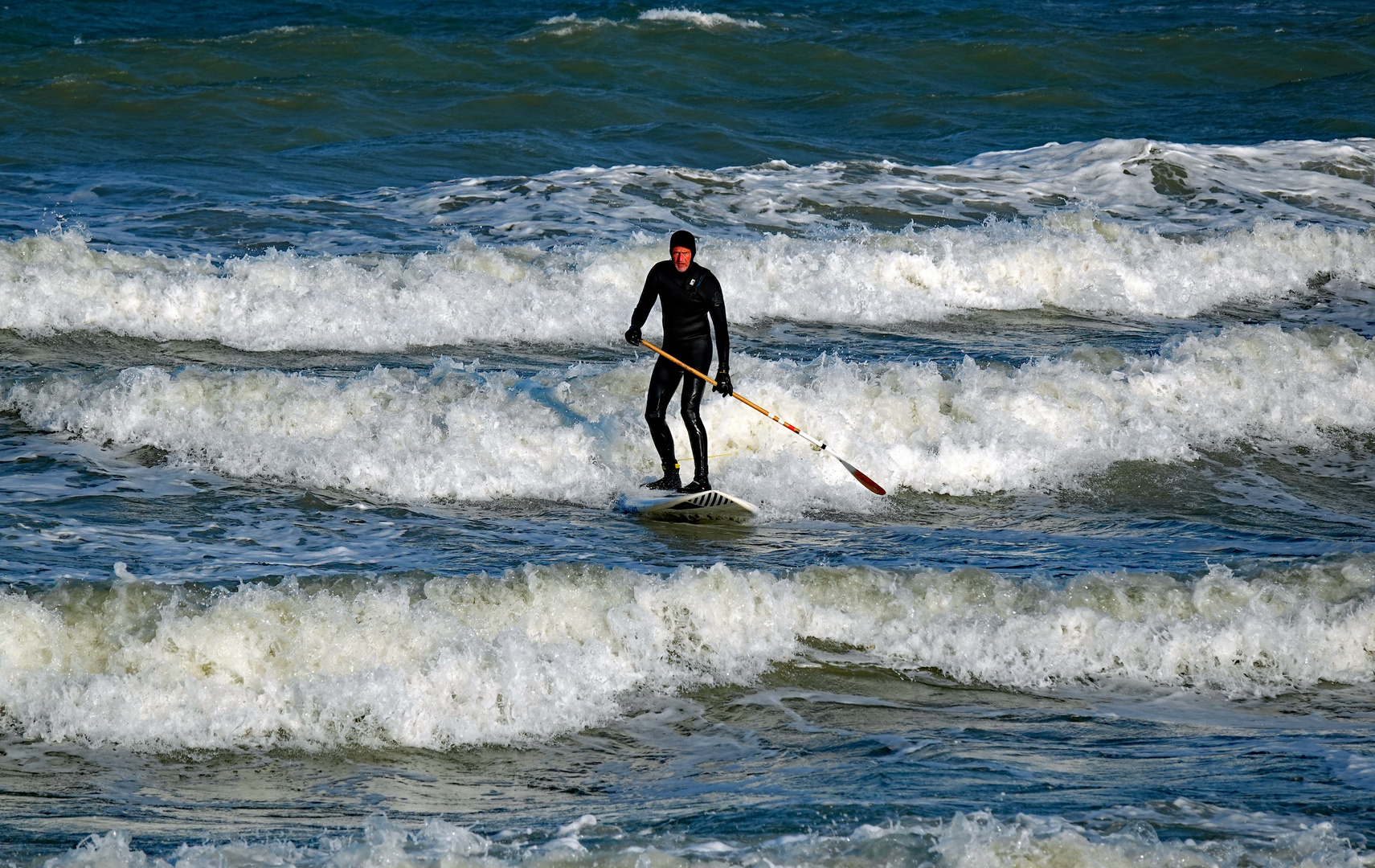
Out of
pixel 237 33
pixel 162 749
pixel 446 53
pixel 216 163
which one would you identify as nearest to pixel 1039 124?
pixel 446 53

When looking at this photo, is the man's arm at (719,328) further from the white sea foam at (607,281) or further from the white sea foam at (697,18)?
the white sea foam at (697,18)

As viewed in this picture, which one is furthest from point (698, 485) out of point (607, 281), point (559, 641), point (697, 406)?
point (607, 281)

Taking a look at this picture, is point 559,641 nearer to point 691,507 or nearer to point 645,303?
point 691,507

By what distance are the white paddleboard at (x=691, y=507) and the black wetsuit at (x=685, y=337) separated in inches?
11.1

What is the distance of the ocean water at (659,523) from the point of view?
18.4 feet

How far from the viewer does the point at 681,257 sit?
924cm

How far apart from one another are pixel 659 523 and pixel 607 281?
6771mm

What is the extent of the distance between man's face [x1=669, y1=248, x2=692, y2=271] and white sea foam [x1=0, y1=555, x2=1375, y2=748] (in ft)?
8.34

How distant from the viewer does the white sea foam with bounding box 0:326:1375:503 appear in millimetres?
10711

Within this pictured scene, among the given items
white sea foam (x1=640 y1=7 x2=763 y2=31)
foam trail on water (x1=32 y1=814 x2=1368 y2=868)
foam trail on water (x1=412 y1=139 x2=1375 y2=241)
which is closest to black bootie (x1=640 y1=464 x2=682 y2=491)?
foam trail on water (x1=32 y1=814 x2=1368 y2=868)

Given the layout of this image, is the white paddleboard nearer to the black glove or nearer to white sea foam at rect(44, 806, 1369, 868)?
the black glove

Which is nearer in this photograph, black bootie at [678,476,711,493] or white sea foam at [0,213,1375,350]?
black bootie at [678,476,711,493]

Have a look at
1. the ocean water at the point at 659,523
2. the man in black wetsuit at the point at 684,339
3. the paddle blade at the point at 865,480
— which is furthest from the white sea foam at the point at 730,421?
the man in black wetsuit at the point at 684,339

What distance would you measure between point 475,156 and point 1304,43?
78.0 ft
